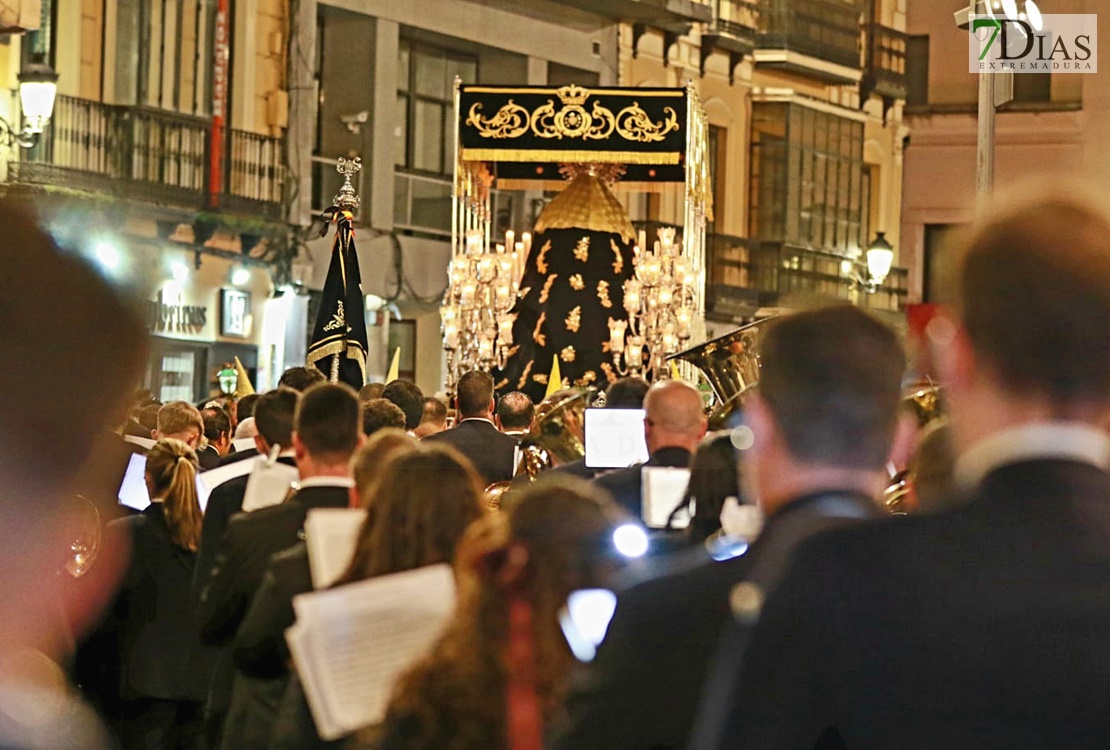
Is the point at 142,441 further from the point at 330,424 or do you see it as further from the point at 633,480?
the point at 330,424

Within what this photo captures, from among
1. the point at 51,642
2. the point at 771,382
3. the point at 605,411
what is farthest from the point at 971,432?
the point at 605,411

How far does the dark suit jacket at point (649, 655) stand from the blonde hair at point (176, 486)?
13.8ft

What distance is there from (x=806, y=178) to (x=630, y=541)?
31.9m

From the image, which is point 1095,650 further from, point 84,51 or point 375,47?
→ point 375,47

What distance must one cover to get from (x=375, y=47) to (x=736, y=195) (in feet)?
32.2

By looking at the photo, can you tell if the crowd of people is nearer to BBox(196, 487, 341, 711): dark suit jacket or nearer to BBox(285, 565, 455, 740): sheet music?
BBox(285, 565, 455, 740): sheet music

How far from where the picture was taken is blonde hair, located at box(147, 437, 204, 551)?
24.3 feet

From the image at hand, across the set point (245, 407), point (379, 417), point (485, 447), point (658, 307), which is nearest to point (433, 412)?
point (485, 447)

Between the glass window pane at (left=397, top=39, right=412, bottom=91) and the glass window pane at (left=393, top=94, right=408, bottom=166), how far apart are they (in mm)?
147

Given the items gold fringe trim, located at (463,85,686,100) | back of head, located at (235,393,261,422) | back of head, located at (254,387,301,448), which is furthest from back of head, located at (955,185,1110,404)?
gold fringe trim, located at (463,85,686,100)

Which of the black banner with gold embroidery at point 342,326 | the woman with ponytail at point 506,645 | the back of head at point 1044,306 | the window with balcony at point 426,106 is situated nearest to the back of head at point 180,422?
the black banner with gold embroidery at point 342,326

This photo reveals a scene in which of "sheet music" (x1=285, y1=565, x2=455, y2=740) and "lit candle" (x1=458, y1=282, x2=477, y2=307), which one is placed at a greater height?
"lit candle" (x1=458, y1=282, x2=477, y2=307)

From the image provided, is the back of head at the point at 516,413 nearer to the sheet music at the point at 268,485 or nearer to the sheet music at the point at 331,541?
the sheet music at the point at 268,485

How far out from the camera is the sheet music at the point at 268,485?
6.38m
